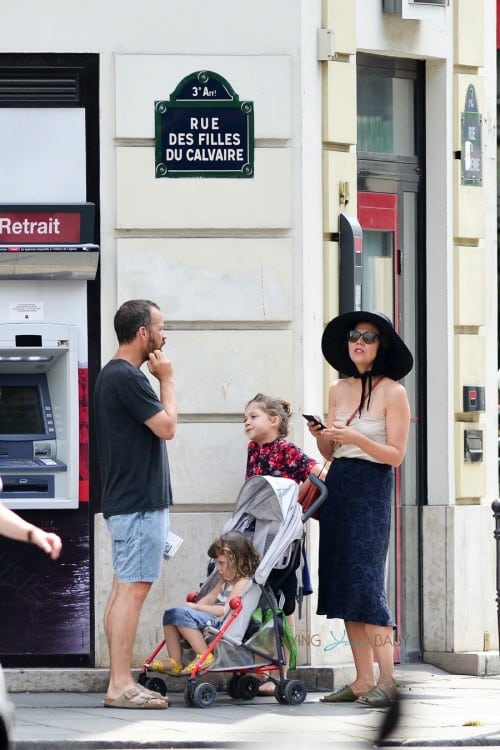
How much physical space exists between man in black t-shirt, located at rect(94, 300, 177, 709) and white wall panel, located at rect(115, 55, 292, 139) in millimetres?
1519

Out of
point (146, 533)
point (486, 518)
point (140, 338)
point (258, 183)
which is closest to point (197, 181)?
point (258, 183)

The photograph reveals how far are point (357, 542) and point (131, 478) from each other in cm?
121

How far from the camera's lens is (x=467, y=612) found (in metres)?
10.6

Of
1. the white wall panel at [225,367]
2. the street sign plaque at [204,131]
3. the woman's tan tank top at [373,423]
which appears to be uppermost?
the street sign plaque at [204,131]

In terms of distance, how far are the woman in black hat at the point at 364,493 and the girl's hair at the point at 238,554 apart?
399 millimetres

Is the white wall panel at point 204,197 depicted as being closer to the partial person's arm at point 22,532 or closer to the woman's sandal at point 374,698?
the woman's sandal at point 374,698

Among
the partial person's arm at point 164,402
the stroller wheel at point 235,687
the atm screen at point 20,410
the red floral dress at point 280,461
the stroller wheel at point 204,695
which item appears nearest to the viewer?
the partial person's arm at point 164,402

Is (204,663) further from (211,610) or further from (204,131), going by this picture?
(204,131)

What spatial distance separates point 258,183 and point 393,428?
5.76 ft

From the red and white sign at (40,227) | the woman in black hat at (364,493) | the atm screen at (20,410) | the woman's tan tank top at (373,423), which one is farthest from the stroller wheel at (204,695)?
the red and white sign at (40,227)

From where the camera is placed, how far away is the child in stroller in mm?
8773

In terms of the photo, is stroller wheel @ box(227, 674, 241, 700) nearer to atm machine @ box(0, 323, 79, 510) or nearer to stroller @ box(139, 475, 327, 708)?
stroller @ box(139, 475, 327, 708)

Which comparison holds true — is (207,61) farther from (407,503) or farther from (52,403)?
(407,503)

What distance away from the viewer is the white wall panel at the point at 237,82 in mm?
9609
